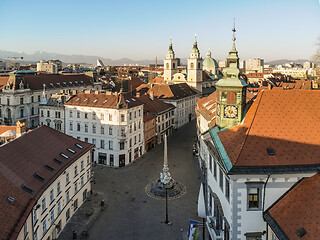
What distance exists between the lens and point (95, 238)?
3322 centimetres

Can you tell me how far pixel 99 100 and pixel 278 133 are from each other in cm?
3921

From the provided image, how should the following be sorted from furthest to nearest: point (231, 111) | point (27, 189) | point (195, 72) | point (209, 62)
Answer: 1. point (209, 62)
2. point (195, 72)
3. point (231, 111)
4. point (27, 189)

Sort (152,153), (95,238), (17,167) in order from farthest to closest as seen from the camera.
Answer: (152,153) < (95,238) < (17,167)

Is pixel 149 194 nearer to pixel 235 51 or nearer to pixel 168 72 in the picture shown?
pixel 235 51

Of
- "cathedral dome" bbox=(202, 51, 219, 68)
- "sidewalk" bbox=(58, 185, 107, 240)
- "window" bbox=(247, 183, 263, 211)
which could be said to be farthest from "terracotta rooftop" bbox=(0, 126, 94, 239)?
"cathedral dome" bbox=(202, 51, 219, 68)

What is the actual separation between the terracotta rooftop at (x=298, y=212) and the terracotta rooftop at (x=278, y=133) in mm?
1812

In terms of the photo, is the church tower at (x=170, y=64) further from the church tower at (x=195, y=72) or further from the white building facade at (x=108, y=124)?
the white building facade at (x=108, y=124)

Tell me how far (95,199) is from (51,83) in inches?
2446

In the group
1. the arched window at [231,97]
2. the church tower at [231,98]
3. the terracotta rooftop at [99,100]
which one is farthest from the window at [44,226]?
the terracotta rooftop at [99,100]

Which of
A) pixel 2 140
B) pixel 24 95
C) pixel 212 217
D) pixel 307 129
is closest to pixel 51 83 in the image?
pixel 24 95

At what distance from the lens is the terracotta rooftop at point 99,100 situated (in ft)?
187

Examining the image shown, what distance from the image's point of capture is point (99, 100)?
192 feet

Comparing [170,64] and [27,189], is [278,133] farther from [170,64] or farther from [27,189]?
[170,64]

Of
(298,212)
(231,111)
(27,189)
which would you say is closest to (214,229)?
(298,212)
